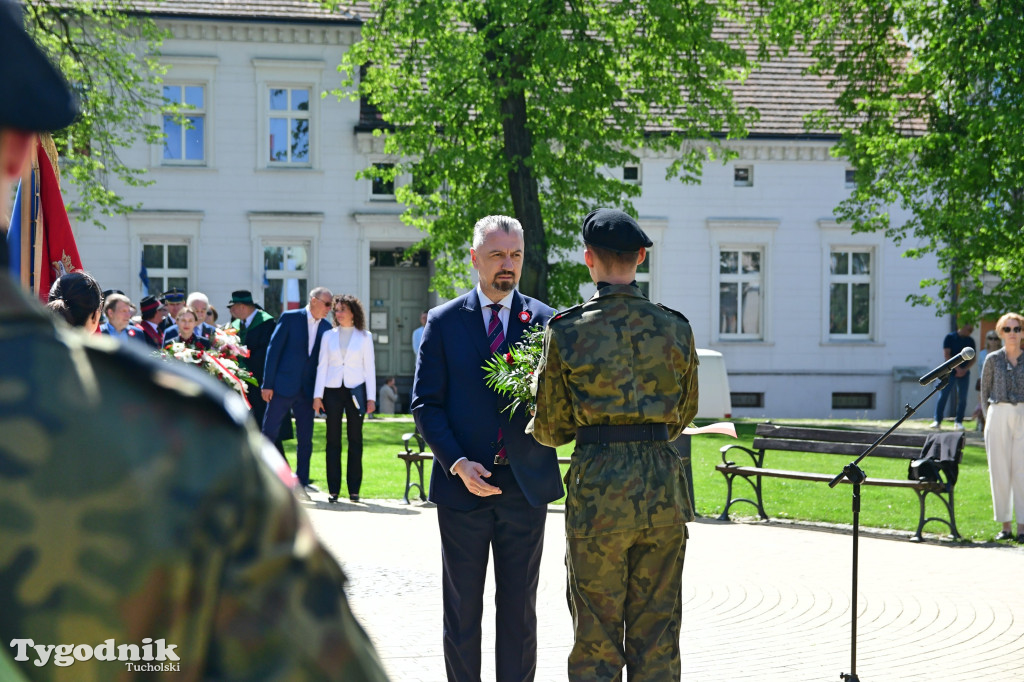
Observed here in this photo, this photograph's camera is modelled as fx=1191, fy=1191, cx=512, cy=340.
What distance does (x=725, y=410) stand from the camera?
25.7 meters

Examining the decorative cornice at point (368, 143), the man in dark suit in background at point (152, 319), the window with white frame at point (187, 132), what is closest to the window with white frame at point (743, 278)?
the decorative cornice at point (368, 143)

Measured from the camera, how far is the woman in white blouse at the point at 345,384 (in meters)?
13.8

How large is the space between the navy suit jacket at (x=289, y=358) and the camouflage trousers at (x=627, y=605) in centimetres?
1013

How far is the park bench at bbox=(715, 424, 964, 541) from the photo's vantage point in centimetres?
1204

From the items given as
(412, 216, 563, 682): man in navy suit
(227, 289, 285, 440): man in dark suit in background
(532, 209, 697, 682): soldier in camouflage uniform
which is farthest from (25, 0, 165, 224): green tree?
(532, 209, 697, 682): soldier in camouflage uniform

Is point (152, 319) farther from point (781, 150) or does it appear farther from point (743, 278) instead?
point (781, 150)

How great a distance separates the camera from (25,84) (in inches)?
43.3

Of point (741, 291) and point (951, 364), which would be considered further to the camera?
point (741, 291)

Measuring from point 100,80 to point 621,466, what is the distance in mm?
25687

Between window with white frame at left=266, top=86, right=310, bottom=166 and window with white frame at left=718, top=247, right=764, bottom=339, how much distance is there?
11.8 m

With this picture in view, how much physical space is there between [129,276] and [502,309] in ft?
84.9

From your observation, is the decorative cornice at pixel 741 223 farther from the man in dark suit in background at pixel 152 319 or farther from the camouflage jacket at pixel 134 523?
the camouflage jacket at pixel 134 523

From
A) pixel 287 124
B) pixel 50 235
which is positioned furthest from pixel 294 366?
pixel 287 124

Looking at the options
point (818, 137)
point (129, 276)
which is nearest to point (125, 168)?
point (129, 276)
